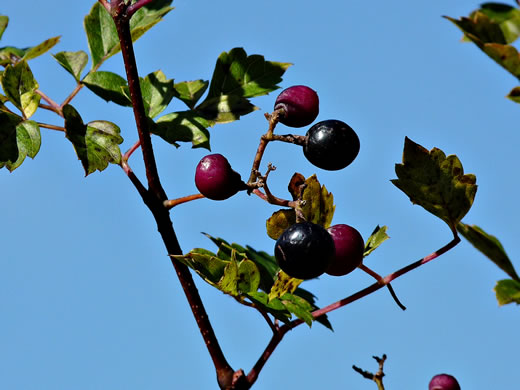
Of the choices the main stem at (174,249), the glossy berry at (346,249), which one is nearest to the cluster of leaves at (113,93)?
the main stem at (174,249)

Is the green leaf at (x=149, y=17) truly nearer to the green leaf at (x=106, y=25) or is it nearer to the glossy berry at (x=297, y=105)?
the green leaf at (x=106, y=25)

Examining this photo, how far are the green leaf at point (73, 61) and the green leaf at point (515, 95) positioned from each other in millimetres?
969

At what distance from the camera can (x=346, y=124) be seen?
50.5 inches

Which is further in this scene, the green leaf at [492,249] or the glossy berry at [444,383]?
the glossy berry at [444,383]

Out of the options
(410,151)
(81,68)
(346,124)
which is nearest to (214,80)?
(81,68)

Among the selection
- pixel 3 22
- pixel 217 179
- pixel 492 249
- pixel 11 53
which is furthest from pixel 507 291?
pixel 3 22

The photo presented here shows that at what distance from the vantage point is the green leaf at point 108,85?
5.08ft

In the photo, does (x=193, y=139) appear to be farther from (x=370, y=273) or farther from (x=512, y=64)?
(x=512, y=64)

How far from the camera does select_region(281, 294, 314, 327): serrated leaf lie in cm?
124

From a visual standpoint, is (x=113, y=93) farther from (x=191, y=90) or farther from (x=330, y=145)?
(x=330, y=145)

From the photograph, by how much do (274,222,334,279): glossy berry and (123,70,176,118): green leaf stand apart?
0.49 metres

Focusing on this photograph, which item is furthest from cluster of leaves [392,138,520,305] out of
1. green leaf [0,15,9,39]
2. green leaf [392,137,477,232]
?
green leaf [0,15,9,39]

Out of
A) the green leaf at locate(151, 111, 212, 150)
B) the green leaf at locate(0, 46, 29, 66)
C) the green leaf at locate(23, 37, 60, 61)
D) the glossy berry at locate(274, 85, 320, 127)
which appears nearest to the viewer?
the glossy berry at locate(274, 85, 320, 127)

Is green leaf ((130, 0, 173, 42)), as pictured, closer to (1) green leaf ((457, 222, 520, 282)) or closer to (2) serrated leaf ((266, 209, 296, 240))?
(2) serrated leaf ((266, 209, 296, 240))
